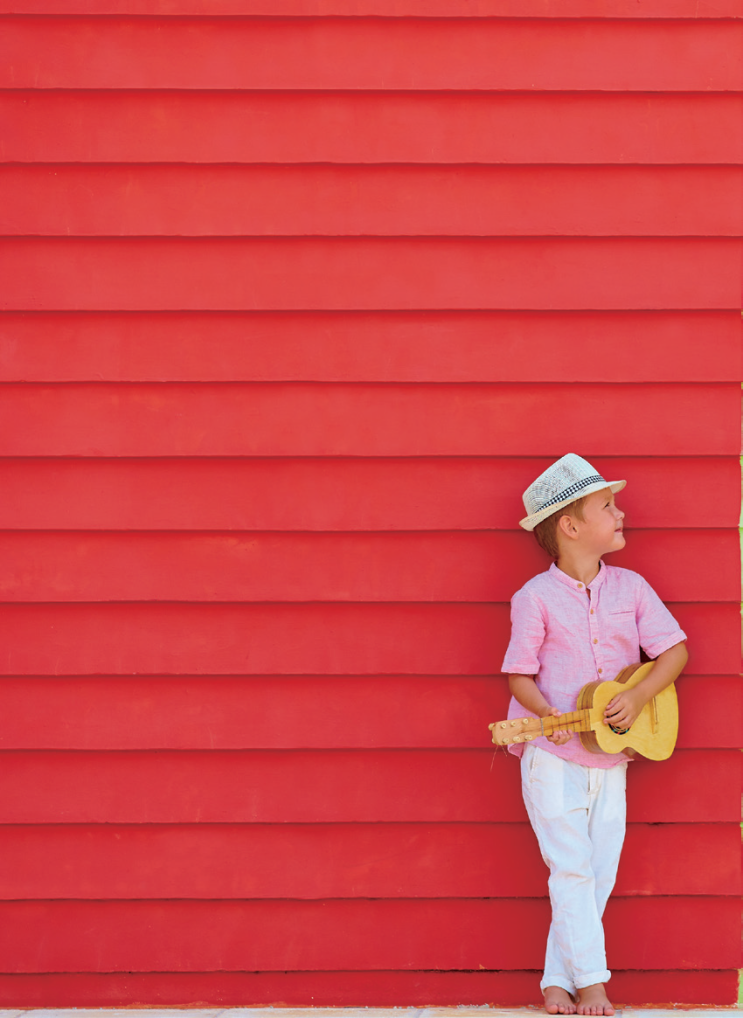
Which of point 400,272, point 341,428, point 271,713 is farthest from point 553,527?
point 271,713

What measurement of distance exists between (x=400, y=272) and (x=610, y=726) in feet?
4.49

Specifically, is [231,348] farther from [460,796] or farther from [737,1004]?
[737,1004]

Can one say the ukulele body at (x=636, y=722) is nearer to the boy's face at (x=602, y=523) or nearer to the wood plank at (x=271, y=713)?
the wood plank at (x=271, y=713)

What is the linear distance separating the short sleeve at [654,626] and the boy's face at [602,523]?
162 millimetres

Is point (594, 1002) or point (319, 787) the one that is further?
point (319, 787)

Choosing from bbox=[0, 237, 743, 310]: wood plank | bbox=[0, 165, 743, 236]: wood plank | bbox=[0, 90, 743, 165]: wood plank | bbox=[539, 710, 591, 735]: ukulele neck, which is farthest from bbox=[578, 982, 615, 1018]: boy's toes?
bbox=[0, 90, 743, 165]: wood plank

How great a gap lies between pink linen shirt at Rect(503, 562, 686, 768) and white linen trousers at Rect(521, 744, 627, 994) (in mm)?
50

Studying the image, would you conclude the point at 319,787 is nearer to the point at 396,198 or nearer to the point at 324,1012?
the point at 324,1012

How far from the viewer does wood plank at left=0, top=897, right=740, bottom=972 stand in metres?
2.76

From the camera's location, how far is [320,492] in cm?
280

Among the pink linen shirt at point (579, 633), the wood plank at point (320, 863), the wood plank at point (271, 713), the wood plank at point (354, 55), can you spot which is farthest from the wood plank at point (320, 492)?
the wood plank at point (354, 55)

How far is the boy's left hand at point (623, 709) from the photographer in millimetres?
2555

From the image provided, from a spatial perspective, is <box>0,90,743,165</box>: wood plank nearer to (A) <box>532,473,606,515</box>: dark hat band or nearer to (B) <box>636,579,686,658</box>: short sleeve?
(A) <box>532,473,606,515</box>: dark hat band

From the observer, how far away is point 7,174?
2.81 m
